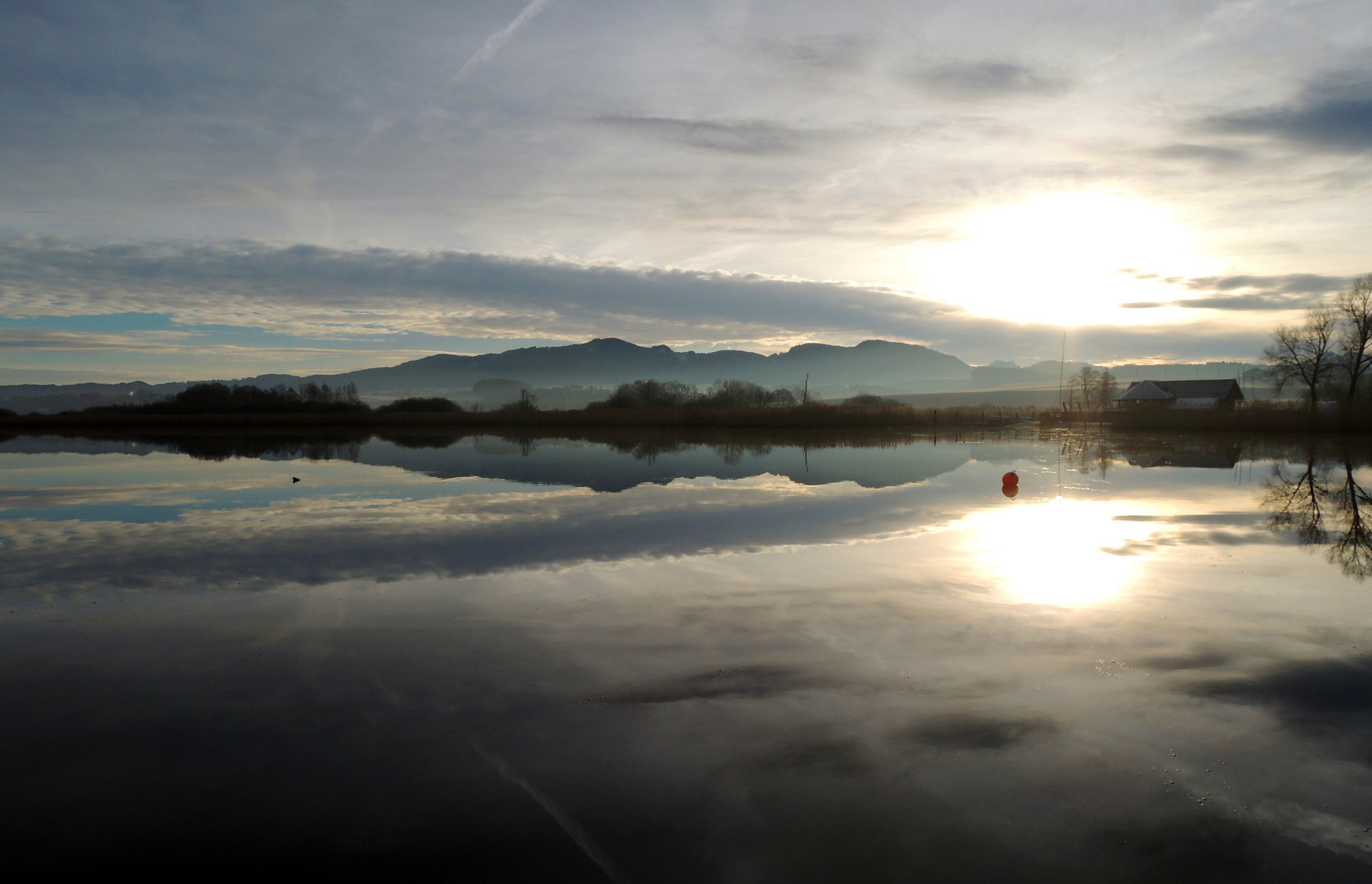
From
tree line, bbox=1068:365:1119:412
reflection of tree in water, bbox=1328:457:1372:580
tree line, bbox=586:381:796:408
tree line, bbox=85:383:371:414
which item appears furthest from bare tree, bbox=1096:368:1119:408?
tree line, bbox=85:383:371:414

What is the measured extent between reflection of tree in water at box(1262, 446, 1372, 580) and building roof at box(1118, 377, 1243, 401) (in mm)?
79868

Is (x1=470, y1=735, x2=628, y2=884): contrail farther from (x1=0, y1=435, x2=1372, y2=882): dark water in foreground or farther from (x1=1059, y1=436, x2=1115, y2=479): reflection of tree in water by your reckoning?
(x1=1059, y1=436, x2=1115, y2=479): reflection of tree in water

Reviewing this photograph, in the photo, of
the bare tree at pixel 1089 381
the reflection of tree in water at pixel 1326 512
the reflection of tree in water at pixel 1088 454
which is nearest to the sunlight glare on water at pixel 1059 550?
the reflection of tree in water at pixel 1326 512

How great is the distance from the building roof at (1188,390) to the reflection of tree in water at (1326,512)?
79.9m

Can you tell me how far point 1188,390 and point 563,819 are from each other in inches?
4567

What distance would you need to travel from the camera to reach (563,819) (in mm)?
4500

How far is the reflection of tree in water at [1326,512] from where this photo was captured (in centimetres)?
1174

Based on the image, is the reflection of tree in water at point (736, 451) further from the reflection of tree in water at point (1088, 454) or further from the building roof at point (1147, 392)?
the building roof at point (1147, 392)

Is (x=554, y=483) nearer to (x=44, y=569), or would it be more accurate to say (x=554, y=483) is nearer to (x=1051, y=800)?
(x=44, y=569)

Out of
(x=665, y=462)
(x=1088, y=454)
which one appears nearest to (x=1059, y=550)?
(x=665, y=462)

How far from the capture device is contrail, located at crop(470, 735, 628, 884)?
404 centimetres

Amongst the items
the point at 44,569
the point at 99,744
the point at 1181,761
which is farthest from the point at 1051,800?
the point at 44,569

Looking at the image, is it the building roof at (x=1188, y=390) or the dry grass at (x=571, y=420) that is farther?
the building roof at (x=1188, y=390)

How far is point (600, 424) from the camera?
59.6 meters
